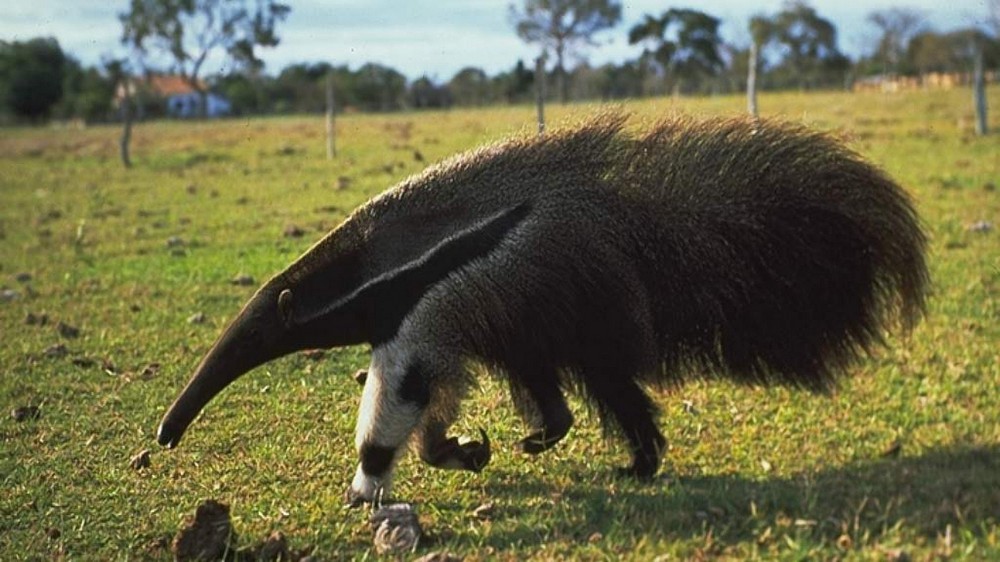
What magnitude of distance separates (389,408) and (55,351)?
3.72 meters

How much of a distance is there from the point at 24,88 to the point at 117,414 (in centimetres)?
3312

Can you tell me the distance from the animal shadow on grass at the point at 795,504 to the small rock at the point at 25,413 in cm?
265

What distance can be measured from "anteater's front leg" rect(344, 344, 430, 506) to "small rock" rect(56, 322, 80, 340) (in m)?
4.09

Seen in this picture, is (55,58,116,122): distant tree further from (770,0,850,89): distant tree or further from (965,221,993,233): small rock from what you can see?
(965,221,993,233): small rock

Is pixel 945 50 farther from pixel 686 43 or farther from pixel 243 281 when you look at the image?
pixel 243 281

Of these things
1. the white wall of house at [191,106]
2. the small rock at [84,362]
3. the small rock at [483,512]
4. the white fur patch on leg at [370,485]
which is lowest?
the small rock at [84,362]

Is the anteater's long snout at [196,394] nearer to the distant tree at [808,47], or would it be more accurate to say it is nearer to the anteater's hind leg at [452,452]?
the anteater's hind leg at [452,452]

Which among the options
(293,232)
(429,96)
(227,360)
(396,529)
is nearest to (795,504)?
(396,529)

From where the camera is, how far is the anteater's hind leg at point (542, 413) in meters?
4.48

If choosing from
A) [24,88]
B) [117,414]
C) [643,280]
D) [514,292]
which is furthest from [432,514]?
[24,88]

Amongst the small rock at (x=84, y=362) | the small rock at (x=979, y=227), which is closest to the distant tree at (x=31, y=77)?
the small rock at (x=84, y=362)

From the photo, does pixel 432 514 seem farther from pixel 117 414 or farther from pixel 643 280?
pixel 117 414

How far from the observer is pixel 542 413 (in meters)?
4.57

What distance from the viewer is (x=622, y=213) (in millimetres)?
4102
